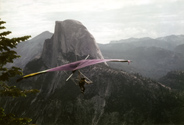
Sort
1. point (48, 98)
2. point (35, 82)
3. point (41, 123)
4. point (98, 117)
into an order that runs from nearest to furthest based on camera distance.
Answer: point (98, 117)
point (41, 123)
point (48, 98)
point (35, 82)

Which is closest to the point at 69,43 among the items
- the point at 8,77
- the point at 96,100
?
the point at 96,100

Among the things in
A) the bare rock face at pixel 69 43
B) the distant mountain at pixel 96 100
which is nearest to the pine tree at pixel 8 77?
the distant mountain at pixel 96 100

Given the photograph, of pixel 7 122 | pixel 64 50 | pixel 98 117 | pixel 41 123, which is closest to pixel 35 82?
pixel 64 50

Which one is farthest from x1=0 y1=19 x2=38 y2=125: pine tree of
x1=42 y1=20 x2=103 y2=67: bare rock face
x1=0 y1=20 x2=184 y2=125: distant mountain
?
x1=42 y1=20 x2=103 y2=67: bare rock face

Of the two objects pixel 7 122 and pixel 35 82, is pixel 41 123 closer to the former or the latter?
pixel 35 82

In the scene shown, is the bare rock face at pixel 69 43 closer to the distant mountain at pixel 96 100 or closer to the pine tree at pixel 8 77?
the distant mountain at pixel 96 100

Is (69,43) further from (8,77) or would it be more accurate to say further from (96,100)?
(8,77)
